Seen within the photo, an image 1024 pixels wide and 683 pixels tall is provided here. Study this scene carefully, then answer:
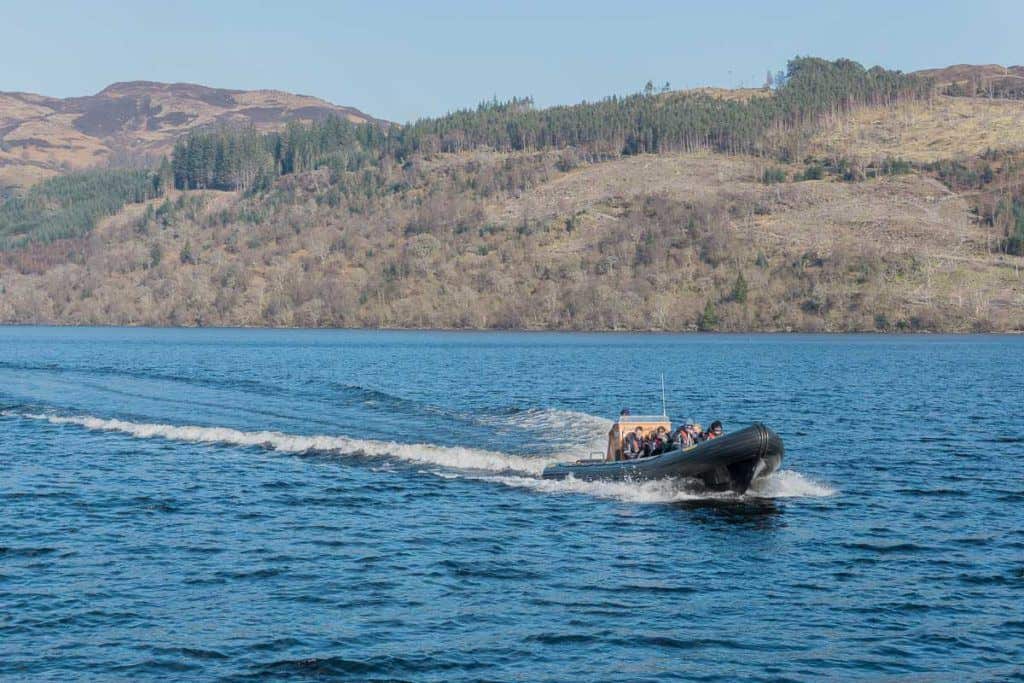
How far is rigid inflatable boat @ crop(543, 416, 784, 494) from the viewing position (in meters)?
30.4

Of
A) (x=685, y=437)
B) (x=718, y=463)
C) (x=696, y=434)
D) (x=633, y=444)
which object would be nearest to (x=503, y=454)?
(x=633, y=444)

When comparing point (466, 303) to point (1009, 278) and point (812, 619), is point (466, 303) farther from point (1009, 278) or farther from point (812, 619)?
point (812, 619)

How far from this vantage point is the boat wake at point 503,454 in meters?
32.2

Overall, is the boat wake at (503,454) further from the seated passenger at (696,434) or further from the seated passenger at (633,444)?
the seated passenger at (696,434)

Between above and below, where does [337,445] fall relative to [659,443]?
below

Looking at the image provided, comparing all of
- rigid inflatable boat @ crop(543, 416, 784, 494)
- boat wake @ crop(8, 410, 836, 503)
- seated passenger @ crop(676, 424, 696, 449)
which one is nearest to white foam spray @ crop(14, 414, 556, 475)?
boat wake @ crop(8, 410, 836, 503)

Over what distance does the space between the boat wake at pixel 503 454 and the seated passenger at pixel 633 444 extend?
140 centimetres

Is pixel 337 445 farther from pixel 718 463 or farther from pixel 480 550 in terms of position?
pixel 480 550

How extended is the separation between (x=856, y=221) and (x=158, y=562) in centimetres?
18035

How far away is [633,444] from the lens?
1347 inches

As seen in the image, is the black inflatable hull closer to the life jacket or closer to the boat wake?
the boat wake

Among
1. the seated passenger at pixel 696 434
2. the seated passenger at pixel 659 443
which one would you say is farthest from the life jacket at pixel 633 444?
the seated passenger at pixel 696 434

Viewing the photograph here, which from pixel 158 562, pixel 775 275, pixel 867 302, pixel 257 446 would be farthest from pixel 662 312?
pixel 158 562

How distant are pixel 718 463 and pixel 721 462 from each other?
0.33 feet
